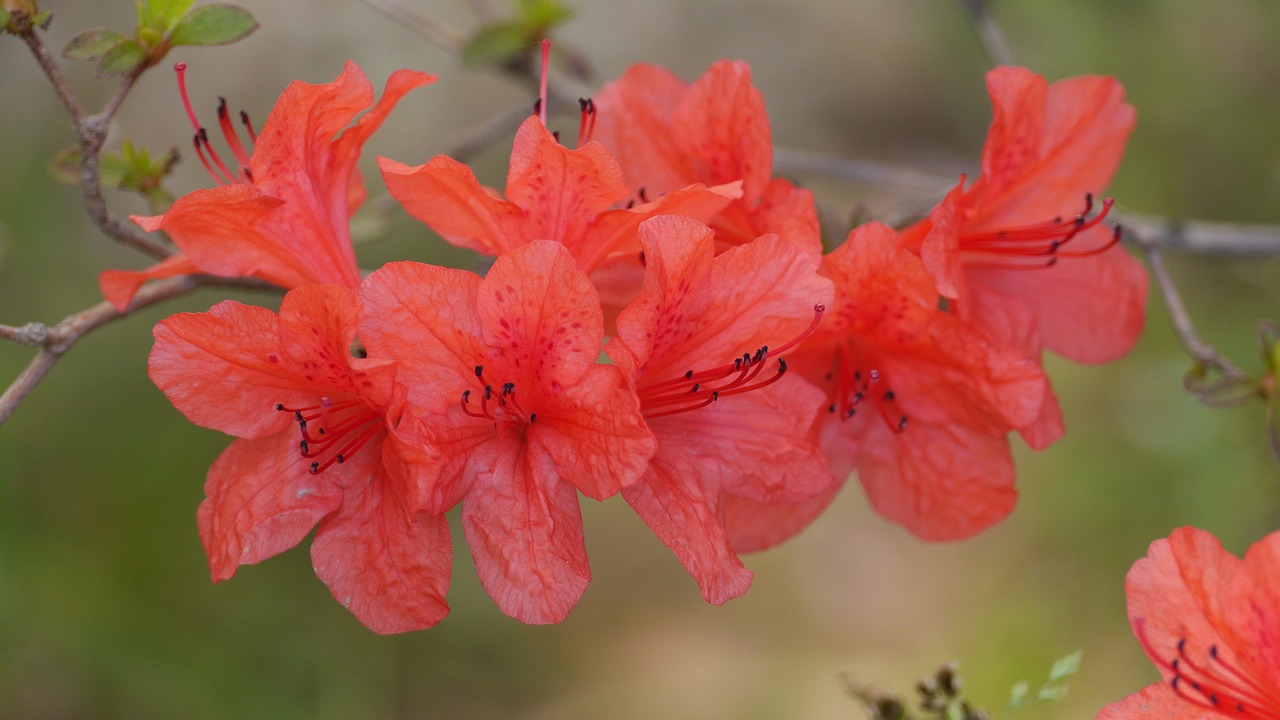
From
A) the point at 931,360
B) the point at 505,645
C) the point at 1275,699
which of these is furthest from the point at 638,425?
the point at 505,645

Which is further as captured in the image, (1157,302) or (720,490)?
(1157,302)

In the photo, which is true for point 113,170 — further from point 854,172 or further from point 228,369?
point 854,172

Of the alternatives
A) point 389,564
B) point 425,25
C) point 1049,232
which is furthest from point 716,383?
point 425,25

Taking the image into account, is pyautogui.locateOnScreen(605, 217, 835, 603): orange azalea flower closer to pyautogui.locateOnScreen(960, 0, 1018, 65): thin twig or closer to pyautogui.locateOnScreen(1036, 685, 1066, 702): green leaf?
pyautogui.locateOnScreen(1036, 685, 1066, 702): green leaf

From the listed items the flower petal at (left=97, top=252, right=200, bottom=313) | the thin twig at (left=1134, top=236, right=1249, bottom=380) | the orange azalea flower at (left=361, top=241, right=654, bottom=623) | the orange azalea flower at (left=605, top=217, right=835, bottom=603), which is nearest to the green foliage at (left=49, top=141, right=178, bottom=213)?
the flower petal at (left=97, top=252, right=200, bottom=313)

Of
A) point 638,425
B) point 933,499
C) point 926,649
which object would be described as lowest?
point 926,649

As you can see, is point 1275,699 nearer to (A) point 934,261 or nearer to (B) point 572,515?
(A) point 934,261

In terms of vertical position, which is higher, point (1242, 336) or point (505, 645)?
point (1242, 336)
